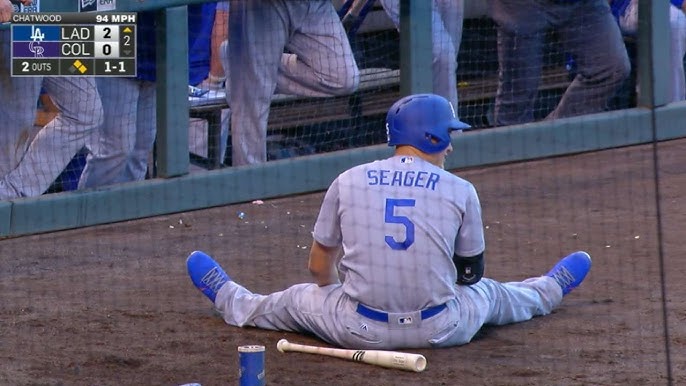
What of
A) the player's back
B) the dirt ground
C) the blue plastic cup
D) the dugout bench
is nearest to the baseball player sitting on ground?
the player's back

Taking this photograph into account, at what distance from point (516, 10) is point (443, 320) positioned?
13.4 ft

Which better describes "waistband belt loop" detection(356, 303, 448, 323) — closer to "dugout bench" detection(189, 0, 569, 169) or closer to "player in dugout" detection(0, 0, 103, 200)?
"player in dugout" detection(0, 0, 103, 200)

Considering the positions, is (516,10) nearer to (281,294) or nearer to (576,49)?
(576,49)

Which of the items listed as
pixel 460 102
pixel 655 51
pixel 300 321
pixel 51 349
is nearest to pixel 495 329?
pixel 300 321

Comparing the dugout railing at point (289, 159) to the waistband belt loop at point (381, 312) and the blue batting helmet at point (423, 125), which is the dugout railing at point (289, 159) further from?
the waistband belt loop at point (381, 312)

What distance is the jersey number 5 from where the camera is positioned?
16.4ft

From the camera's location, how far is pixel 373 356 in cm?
489

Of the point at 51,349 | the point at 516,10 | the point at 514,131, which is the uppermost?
the point at 516,10

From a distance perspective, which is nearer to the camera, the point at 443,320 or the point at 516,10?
the point at 443,320

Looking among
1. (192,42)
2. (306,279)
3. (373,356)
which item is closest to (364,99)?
(192,42)

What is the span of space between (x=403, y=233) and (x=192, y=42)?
3311 millimetres

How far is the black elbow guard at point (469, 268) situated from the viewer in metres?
5.09

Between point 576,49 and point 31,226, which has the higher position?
point 576,49

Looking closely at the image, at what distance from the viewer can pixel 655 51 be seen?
9.20m
